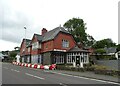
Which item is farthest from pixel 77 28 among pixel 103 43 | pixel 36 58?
pixel 103 43

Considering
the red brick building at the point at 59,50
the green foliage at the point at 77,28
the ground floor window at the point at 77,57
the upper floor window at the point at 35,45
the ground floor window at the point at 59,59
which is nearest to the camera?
the ground floor window at the point at 77,57

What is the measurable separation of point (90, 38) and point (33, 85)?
72128mm

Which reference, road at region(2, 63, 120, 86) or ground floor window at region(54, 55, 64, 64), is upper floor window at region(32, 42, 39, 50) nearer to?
ground floor window at region(54, 55, 64, 64)

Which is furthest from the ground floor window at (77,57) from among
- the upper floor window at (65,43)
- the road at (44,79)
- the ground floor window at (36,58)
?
the road at (44,79)

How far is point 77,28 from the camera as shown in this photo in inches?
2980

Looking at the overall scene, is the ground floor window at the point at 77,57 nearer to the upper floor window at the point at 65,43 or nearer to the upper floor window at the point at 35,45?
the upper floor window at the point at 65,43

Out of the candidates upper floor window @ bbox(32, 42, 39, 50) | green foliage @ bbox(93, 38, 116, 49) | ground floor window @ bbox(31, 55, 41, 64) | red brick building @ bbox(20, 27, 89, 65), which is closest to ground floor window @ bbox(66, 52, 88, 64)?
red brick building @ bbox(20, 27, 89, 65)

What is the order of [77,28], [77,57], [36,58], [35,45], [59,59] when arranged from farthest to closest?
1. [77,28]
2. [35,45]
3. [36,58]
4. [59,59]
5. [77,57]

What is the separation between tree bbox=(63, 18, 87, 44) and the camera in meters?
75.4

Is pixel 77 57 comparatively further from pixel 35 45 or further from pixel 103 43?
pixel 103 43

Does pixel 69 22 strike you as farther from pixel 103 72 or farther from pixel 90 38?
pixel 103 72

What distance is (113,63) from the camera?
112ft

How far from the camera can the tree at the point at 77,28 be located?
247 feet

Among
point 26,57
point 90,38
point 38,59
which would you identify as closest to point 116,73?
point 38,59
